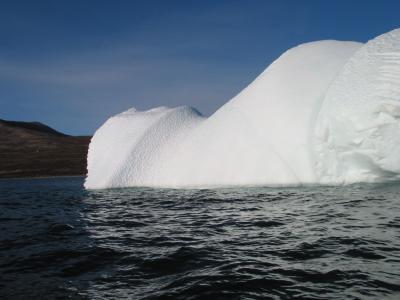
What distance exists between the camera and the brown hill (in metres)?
59.6

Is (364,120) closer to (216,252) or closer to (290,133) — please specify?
(290,133)

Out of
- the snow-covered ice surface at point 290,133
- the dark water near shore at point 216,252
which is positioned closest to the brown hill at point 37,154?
the snow-covered ice surface at point 290,133

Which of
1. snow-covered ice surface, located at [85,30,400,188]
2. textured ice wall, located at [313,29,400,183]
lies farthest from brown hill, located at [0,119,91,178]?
textured ice wall, located at [313,29,400,183]

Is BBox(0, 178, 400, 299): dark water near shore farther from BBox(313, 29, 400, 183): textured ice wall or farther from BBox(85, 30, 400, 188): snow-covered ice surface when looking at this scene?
BBox(85, 30, 400, 188): snow-covered ice surface

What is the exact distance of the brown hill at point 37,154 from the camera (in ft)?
195

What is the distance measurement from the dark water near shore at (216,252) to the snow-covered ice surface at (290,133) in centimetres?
279

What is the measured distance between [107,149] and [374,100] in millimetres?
14101

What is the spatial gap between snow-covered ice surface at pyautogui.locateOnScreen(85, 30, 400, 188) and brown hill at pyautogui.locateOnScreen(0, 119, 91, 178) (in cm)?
4031

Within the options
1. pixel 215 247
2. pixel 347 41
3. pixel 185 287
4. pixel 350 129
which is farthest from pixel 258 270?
pixel 347 41

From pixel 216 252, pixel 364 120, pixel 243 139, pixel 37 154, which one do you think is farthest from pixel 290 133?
pixel 37 154

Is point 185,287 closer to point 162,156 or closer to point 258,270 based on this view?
point 258,270

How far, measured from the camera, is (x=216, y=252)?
6512 millimetres

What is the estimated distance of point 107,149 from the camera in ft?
71.7

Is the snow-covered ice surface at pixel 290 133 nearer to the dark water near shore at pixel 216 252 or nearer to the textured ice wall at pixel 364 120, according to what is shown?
the textured ice wall at pixel 364 120
